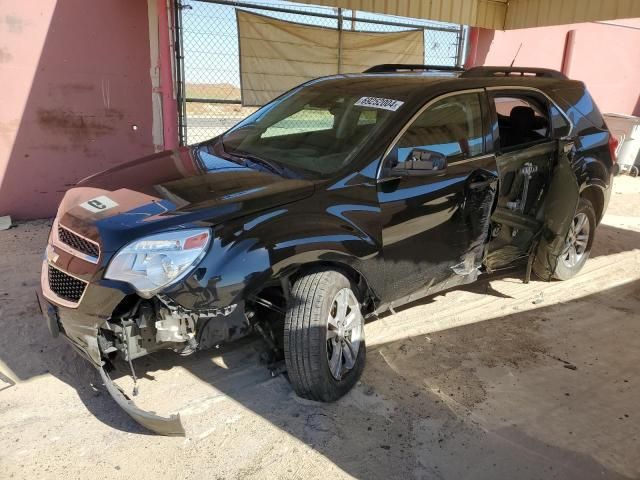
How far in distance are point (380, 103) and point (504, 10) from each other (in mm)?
6890

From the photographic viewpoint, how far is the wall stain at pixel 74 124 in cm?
614

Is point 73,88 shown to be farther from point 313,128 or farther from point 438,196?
point 438,196

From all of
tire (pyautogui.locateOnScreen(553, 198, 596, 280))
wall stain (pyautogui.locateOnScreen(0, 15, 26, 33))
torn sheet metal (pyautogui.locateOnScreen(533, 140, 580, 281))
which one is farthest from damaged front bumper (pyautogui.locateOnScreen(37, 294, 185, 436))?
wall stain (pyautogui.locateOnScreen(0, 15, 26, 33))

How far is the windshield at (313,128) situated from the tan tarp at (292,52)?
2.98m

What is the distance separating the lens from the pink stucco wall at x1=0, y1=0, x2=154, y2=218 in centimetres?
586

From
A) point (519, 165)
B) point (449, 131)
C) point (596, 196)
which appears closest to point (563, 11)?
point (596, 196)

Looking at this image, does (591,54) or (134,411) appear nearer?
(134,411)

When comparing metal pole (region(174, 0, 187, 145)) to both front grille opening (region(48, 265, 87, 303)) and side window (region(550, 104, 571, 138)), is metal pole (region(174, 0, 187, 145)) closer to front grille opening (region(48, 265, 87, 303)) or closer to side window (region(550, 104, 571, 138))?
front grille opening (region(48, 265, 87, 303))

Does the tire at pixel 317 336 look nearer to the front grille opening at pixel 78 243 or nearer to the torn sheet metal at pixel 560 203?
the front grille opening at pixel 78 243

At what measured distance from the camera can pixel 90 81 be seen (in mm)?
6281

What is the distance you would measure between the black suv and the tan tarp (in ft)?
10.1

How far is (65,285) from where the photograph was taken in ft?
9.59

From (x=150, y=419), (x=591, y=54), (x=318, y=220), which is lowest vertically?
(x=150, y=419)

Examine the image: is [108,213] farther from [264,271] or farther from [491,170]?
[491,170]
